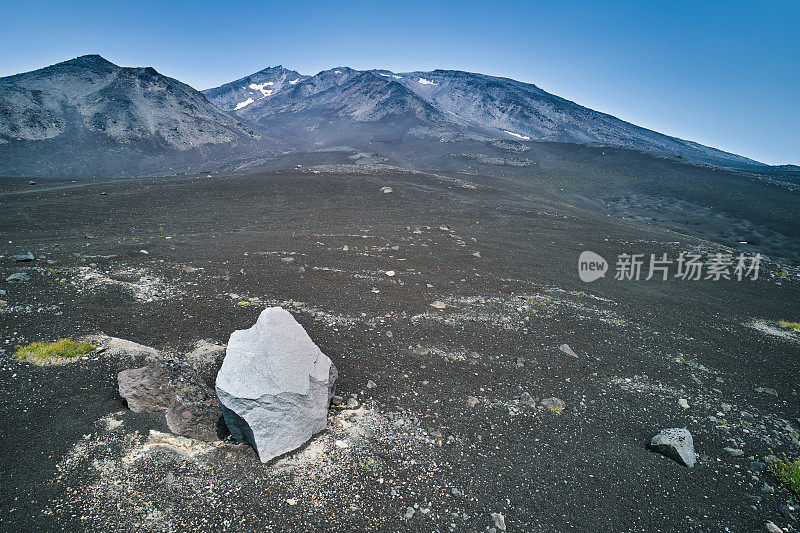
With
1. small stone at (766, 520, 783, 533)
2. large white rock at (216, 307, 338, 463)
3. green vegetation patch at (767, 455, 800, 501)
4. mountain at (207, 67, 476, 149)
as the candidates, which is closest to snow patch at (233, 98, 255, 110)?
mountain at (207, 67, 476, 149)

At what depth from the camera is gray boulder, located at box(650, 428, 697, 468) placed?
5.55 m

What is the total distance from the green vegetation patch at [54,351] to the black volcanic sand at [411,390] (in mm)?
200

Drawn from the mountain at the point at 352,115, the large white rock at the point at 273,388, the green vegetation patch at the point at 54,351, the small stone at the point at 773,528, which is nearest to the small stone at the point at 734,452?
the small stone at the point at 773,528

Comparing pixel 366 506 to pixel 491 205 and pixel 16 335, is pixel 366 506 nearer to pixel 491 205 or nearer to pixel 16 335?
pixel 16 335

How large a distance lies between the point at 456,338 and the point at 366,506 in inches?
193

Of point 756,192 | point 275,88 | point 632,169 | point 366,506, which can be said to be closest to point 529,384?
point 366,506

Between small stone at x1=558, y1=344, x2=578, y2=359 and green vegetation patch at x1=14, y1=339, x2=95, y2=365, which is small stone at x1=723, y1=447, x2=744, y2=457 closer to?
small stone at x1=558, y1=344, x2=578, y2=359

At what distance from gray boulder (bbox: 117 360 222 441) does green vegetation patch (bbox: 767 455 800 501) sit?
8465 millimetres

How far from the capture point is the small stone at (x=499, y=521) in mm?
4422

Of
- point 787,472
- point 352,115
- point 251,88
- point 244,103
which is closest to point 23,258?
point 787,472

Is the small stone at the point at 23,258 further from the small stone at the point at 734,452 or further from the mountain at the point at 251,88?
the mountain at the point at 251,88

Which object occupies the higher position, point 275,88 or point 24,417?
point 275,88

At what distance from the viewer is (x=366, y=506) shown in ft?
15.0

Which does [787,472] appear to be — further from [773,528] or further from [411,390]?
[411,390]
